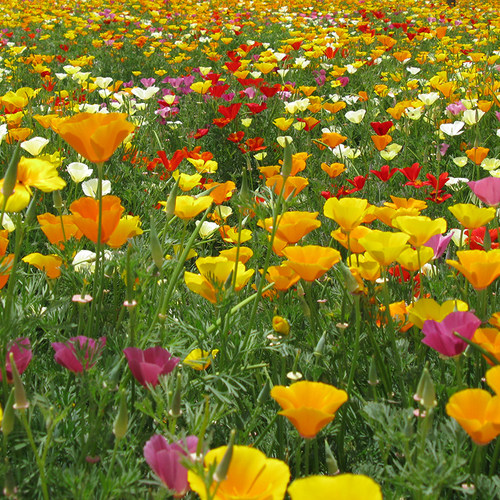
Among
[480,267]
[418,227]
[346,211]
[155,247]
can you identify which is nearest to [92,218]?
[155,247]

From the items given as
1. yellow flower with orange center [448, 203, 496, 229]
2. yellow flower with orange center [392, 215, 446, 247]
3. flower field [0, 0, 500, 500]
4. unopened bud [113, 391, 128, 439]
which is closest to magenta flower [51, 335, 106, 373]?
flower field [0, 0, 500, 500]

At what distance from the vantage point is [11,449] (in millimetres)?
1063

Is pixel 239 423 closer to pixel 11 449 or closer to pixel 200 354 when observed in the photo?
pixel 200 354

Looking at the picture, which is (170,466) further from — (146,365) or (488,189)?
(488,189)

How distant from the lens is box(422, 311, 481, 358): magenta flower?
98cm

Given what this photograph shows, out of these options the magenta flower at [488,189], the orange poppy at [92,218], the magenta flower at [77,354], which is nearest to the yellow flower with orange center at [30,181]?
the orange poppy at [92,218]

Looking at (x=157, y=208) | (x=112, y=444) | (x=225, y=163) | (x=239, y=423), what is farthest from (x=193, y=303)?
(x=225, y=163)

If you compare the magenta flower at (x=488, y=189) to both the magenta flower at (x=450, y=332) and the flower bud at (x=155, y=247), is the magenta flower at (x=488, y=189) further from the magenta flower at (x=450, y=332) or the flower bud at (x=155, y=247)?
the flower bud at (x=155, y=247)

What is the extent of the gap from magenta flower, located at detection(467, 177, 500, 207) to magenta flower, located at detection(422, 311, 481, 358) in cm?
61

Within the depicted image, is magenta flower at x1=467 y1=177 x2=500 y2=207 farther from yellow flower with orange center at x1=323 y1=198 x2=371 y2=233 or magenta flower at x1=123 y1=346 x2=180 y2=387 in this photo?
magenta flower at x1=123 y1=346 x2=180 y2=387

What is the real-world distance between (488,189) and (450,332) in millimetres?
642

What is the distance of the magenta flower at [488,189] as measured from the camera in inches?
59.0

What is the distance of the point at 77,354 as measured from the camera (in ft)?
3.38

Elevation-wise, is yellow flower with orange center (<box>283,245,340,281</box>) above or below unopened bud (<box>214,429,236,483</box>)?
below
